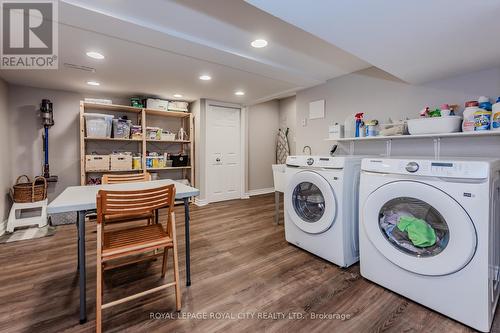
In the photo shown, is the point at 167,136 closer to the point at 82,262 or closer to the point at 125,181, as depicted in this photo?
the point at 125,181

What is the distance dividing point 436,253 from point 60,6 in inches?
115

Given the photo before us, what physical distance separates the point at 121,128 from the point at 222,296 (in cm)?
322

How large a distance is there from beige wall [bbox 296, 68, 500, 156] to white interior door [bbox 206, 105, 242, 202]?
5.09 feet

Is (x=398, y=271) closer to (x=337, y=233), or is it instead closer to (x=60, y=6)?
(x=337, y=233)

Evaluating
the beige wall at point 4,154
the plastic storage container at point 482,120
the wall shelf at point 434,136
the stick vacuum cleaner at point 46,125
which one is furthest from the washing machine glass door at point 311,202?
the beige wall at point 4,154

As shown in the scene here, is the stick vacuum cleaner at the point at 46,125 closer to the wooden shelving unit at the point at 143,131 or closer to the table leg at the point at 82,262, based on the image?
the wooden shelving unit at the point at 143,131

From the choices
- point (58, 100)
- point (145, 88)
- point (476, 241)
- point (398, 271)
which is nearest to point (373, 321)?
point (398, 271)

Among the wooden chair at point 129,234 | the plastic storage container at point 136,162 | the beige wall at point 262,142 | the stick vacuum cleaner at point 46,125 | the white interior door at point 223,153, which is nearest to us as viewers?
the wooden chair at point 129,234

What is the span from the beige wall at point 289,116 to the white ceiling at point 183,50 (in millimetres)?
1600

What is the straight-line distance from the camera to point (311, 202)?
2.33 meters

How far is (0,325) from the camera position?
1.38 m

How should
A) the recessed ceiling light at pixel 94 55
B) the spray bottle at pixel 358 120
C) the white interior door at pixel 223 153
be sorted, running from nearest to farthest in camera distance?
the recessed ceiling light at pixel 94 55
the spray bottle at pixel 358 120
the white interior door at pixel 223 153

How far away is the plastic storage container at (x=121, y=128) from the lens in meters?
3.73

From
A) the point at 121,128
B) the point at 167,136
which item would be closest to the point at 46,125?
the point at 121,128
